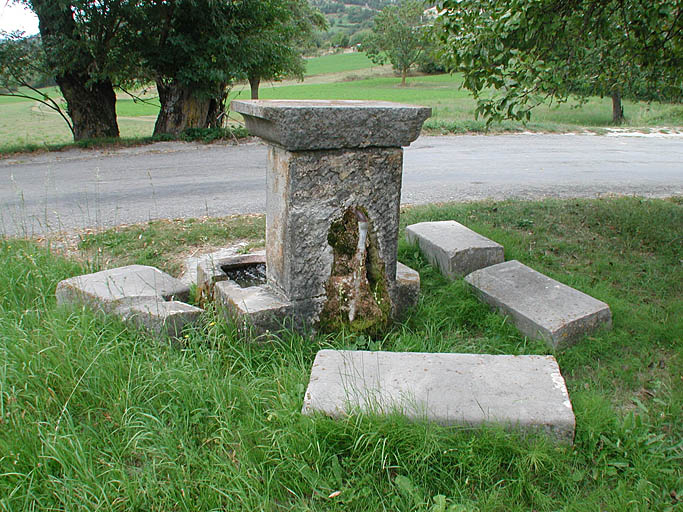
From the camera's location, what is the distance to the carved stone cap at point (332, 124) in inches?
120

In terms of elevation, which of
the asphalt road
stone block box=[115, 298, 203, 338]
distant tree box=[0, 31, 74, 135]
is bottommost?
the asphalt road

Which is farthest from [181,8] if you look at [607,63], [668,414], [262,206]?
[668,414]

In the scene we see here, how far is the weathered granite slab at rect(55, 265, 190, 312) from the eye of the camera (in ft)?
11.1

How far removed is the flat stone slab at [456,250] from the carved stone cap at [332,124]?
4.22 feet

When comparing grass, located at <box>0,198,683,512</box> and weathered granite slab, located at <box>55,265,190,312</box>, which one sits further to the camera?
weathered granite slab, located at <box>55,265,190,312</box>

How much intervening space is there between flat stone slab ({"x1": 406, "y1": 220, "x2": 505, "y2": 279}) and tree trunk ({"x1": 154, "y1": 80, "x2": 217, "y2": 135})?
8.54 m

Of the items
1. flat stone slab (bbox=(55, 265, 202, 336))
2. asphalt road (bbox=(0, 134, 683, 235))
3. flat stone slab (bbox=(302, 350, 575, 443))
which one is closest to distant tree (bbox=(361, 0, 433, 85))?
asphalt road (bbox=(0, 134, 683, 235))

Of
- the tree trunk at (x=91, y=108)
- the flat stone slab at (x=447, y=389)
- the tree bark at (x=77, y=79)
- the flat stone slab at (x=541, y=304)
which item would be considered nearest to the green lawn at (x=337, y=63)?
the tree trunk at (x=91, y=108)

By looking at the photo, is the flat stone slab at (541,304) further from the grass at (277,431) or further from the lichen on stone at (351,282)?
the lichen on stone at (351,282)

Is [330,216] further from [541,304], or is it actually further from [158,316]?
[541,304]

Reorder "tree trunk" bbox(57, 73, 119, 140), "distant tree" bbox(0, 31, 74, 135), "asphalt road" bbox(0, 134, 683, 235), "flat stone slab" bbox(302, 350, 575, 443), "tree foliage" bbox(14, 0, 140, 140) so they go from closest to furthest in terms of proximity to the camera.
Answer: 1. "flat stone slab" bbox(302, 350, 575, 443)
2. "asphalt road" bbox(0, 134, 683, 235)
3. "tree foliage" bbox(14, 0, 140, 140)
4. "distant tree" bbox(0, 31, 74, 135)
5. "tree trunk" bbox(57, 73, 119, 140)

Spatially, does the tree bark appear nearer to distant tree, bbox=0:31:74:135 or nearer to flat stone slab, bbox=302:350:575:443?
distant tree, bbox=0:31:74:135

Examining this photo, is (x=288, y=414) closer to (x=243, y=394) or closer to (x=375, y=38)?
(x=243, y=394)

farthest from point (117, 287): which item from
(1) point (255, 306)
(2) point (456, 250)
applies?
(2) point (456, 250)
